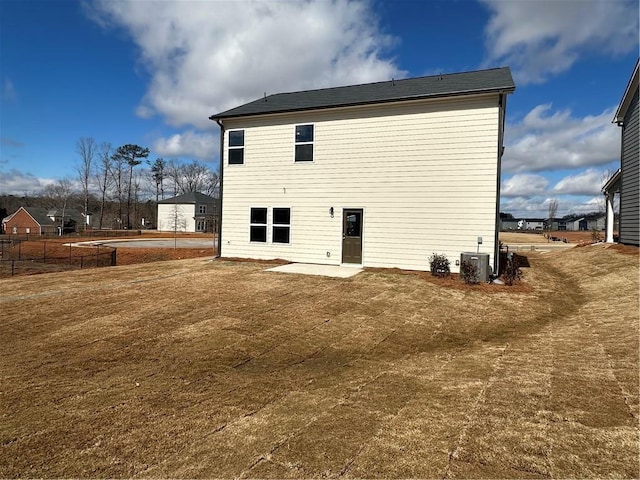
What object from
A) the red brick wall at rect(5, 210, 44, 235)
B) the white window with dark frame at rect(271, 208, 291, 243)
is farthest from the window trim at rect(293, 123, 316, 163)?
the red brick wall at rect(5, 210, 44, 235)

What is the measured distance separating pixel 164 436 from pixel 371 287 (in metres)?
7.24

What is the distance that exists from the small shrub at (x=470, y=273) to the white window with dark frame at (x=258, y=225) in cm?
756

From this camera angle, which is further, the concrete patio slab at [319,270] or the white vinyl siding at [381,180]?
the concrete patio slab at [319,270]

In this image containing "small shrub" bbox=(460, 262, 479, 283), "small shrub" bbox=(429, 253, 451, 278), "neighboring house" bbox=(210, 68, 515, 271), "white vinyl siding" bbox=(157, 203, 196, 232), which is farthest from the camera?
"white vinyl siding" bbox=(157, 203, 196, 232)

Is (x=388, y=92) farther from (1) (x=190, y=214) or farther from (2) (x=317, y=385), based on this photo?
(1) (x=190, y=214)

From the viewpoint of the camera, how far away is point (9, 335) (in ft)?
20.1

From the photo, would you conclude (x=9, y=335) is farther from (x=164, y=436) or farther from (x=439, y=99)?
(x=439, y=99)

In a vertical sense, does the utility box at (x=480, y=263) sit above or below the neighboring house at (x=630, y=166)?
below

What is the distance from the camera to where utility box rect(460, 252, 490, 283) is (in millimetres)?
10469

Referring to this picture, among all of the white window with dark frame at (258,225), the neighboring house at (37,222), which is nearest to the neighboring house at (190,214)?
the neighboring house at (37,222)

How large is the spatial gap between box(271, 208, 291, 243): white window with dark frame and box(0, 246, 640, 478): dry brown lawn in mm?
5441

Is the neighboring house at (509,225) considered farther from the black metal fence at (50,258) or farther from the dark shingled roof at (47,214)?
the dark shingled roof at (47,214)

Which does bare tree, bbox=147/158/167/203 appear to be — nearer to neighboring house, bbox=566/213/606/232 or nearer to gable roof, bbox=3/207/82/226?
gable roof, bbox=3/207/82/226

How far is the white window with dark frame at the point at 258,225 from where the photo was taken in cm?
1465
